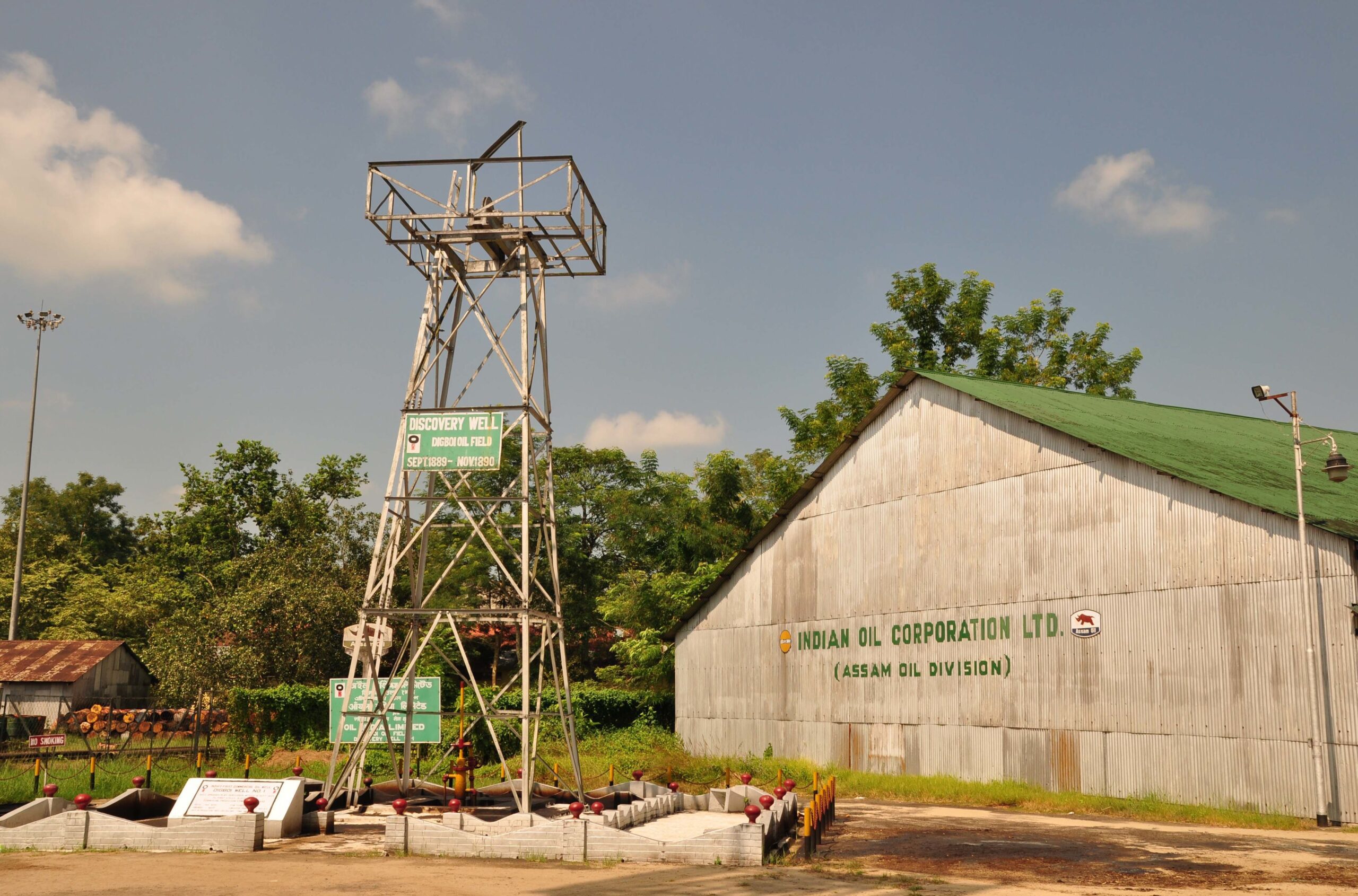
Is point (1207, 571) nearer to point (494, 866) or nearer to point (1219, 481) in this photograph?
point (1219, 481)

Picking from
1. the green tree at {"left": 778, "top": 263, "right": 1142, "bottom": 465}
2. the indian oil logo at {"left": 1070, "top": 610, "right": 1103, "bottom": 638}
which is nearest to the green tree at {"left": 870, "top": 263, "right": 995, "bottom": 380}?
the green tree at {"left": 778, "top": 263, "right": 1142, "bottom": 465}

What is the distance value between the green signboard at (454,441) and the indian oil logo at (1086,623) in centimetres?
1297

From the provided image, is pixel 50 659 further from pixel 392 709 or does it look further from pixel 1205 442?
pixel 1205 442

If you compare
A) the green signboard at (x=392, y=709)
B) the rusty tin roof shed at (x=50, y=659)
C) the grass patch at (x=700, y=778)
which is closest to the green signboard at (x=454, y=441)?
the green signboard at (x=392, y=709)

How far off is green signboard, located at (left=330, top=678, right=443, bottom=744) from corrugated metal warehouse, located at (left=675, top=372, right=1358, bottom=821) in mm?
13023

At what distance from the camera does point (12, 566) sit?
236 ft

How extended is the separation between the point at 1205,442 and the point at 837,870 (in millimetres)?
18597

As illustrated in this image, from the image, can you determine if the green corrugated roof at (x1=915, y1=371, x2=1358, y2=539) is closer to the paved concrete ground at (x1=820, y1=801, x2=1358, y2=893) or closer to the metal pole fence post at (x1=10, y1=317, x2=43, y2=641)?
the paved concrete ground at (x1=820, y1=801, x2=1358, y2=893)

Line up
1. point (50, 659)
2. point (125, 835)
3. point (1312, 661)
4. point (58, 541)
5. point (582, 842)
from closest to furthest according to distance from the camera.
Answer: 1. point (582, 842)
2. point (125, 835)
3. point (1312, 661)
4. point (50, 659)
5. point (58, 541)

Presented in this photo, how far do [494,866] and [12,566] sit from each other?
69.6m

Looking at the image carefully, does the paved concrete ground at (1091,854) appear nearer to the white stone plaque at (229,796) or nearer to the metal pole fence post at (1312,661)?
the metal pole fence post at (1312,661)

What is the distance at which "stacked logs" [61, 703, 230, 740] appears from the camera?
43.8 meters

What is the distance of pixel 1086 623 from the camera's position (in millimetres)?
24062

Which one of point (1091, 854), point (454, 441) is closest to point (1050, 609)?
point (1091, 854)
